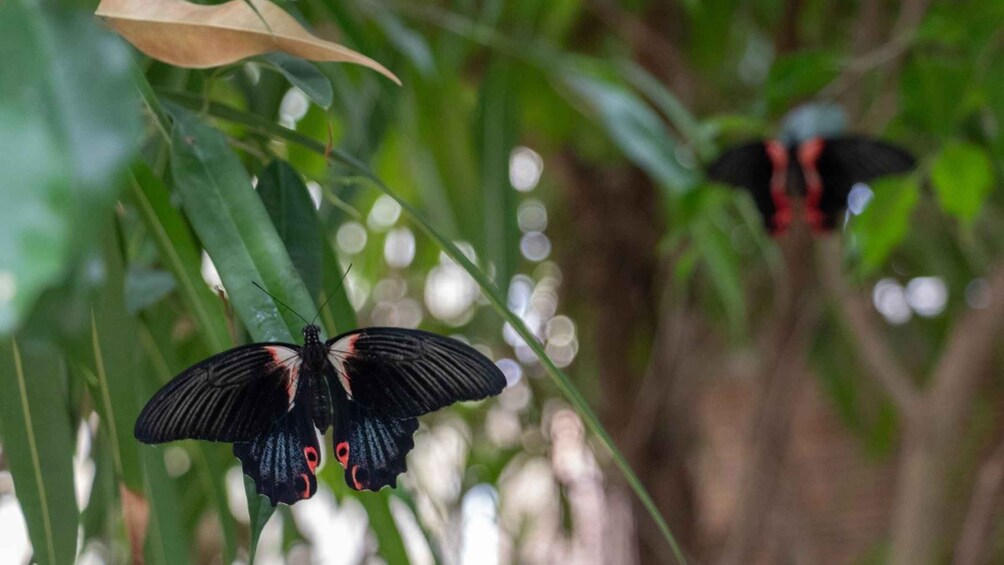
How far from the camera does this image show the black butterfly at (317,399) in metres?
0.46

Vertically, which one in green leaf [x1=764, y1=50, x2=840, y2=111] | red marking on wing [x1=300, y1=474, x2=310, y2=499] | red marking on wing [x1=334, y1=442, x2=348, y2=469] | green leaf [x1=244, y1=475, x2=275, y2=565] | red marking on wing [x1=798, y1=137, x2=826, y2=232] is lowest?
green leaf [x1=244, y1=475, x2=275, y2=565]

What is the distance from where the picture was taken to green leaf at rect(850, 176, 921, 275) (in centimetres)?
89

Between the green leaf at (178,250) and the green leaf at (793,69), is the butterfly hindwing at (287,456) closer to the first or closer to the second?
the green leaf at (178,250)

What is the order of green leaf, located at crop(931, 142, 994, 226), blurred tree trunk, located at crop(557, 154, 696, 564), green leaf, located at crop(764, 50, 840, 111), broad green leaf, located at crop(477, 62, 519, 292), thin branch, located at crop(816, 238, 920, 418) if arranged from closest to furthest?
green leaf, located at crop(931, 142, 994, 226), green leaf, located at crop(764, 50, 840, 111), broad green leaf, located at crop(477, 62, 519, 292), thin branch, located at crop(816, 238, 920, 418), blurred tree trunk, located at crop(557, 154, 696, 564)

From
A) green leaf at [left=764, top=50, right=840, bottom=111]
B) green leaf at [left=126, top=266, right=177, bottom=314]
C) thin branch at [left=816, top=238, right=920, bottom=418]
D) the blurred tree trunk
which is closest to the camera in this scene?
green leaf at [left=126, top=266, right=177, bottom=314]

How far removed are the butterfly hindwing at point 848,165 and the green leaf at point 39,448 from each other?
658 millimetres

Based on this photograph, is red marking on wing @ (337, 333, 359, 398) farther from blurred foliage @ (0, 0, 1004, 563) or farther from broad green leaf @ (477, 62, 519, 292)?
broad green leaf @ (477, 62, 519, 292)

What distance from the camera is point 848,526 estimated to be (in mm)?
2244

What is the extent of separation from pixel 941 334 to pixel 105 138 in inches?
63.3

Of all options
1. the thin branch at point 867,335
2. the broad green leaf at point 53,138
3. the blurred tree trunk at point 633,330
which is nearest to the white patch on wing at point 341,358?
the broad green leaf at point 53,138

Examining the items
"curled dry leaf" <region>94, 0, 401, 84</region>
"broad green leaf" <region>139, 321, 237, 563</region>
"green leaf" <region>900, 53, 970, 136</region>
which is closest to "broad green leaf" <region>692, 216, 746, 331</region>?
"green leaf" <region>900, 53, 970, 136</region>

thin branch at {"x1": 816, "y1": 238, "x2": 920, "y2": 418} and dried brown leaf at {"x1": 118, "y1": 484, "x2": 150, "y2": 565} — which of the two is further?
thin branch at {"x1": 816, "y1": 238, "x2": 920, "y2": 418}

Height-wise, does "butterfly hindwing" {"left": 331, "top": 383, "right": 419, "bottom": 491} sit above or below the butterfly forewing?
below

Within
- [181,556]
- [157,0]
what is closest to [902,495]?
[181,556]
